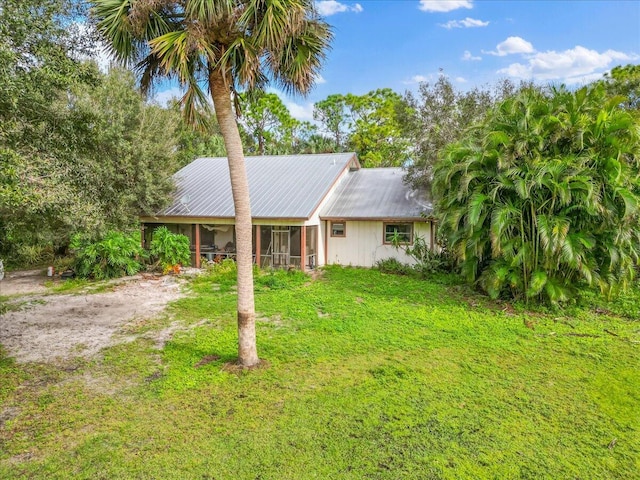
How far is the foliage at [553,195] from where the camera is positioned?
9.01m

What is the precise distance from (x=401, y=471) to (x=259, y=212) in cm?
1232

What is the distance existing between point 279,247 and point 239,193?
10394mm

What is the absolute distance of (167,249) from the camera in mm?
14984

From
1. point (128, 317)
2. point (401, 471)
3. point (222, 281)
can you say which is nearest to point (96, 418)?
point (401, 471)

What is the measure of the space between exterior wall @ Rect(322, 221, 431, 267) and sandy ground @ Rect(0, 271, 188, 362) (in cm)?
634

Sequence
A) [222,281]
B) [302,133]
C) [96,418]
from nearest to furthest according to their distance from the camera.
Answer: [96,418] → [222,281] → [302,133]

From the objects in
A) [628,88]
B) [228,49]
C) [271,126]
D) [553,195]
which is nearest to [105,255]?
[228,49]

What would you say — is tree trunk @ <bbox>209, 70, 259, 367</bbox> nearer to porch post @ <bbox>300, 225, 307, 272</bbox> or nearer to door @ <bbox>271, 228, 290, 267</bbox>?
porch post @ <bbox>300, 225, 307, 272</bbox>

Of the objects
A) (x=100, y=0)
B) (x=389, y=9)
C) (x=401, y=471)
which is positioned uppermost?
(x=389, y=9)

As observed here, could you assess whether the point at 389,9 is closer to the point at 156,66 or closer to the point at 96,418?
the point at 156,66

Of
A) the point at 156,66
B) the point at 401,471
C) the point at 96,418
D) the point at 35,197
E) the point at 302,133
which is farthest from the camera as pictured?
the point at 302,133

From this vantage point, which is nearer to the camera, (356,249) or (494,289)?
(494,289)

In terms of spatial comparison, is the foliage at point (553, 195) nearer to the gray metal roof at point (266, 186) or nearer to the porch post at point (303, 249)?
the porch post at point (303, 249)

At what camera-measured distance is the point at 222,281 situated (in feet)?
43.9
